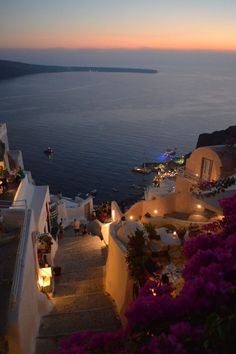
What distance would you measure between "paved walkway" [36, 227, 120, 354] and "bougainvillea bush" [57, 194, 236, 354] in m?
6.13

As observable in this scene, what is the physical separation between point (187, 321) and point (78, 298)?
10.2 m

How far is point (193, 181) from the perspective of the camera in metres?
23.8

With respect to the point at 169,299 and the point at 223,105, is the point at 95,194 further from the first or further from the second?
the point at 223,105

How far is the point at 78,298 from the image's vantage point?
49.2ft

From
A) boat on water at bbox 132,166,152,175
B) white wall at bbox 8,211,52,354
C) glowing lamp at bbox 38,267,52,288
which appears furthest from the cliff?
Answer: white wall at bbox 8,211,52,354

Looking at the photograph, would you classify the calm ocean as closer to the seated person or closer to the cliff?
the cliff

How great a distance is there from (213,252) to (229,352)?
2066 mm

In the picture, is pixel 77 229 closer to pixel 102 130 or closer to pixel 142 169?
pixel 142 169

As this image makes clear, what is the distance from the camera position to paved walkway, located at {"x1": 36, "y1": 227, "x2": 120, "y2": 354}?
12.4 metres

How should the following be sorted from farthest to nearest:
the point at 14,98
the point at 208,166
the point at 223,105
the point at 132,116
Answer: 1. the point at 14,98
2. the point at 223,105
3. the point at 132,116
4. the point at 208,166

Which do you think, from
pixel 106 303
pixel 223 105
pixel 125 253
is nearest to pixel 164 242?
pixel 125 253

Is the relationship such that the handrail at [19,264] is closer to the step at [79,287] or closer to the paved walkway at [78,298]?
the paved walkway at [78,298]

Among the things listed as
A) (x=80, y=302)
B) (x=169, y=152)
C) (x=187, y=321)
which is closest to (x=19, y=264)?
(x=80, y=302)

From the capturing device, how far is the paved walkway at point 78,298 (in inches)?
490
